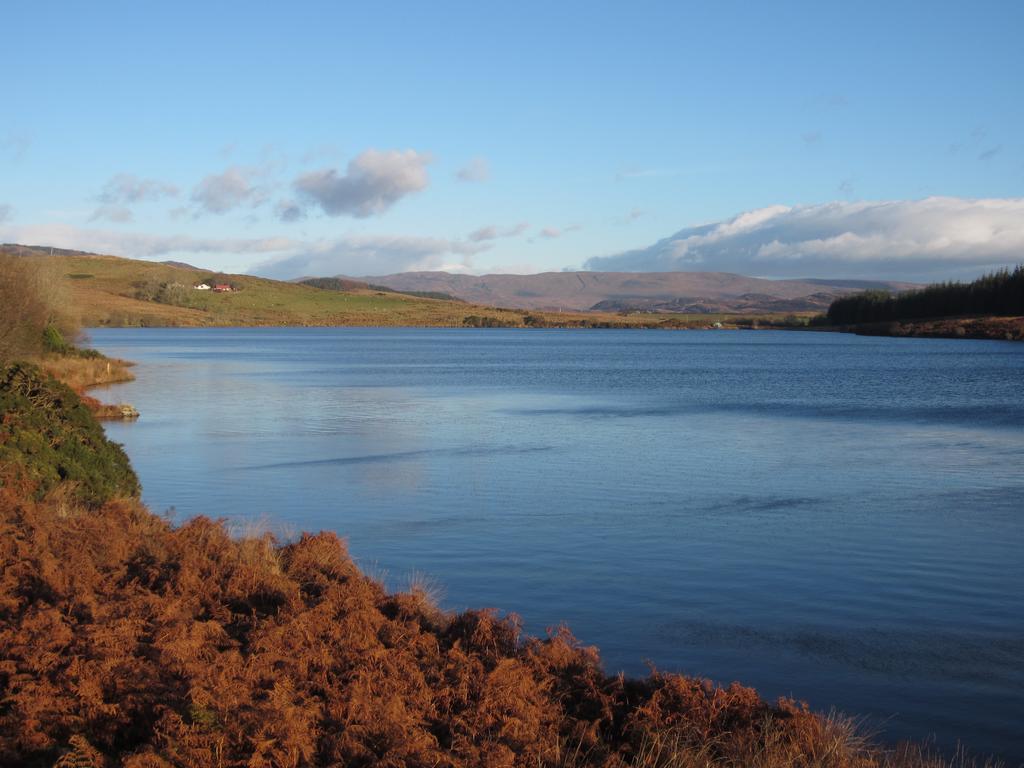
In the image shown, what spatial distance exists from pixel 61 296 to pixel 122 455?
41.7m

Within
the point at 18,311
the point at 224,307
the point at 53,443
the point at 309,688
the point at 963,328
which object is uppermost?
the point at 224,307

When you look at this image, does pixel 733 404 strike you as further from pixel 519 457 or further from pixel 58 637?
pixel 58 637

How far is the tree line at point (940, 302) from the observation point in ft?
396

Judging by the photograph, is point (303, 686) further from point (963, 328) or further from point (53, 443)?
point (963, 328)

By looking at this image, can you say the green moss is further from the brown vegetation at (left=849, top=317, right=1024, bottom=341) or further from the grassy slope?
the grassy slope

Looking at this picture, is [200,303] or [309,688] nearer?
[309,688]

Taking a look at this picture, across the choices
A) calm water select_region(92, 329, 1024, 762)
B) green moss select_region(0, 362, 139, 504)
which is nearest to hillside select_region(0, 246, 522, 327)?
calm water select_region(92, 329, 1024, 762)

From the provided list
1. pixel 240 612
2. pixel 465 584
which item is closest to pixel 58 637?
pixel 240 612

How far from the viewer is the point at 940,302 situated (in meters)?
134

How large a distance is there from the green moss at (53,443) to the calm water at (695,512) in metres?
2.63

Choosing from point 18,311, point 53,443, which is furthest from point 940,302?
point 53,443

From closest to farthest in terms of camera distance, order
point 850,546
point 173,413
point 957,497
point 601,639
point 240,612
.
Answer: point 240,612, point 601,639, point 850,546, point 957,497, point 173,413

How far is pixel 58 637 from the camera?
7.63 meters

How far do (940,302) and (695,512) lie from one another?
419ft
